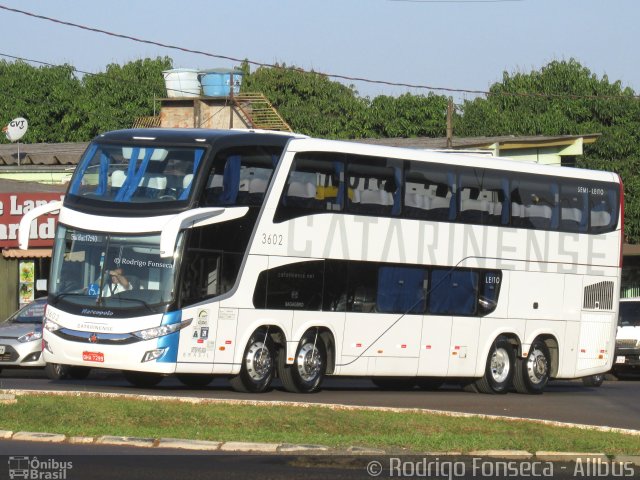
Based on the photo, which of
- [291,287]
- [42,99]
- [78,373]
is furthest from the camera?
[42,99]

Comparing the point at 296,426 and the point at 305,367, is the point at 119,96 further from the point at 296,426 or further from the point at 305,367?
the point at 296,426

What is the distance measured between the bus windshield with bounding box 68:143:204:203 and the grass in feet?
13.3

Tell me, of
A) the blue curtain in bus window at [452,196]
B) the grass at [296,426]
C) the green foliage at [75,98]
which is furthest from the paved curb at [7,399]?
the green foliage at [75,98]

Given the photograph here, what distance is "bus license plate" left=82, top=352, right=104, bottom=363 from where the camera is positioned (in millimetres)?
19453

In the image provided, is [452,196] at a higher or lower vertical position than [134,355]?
higher

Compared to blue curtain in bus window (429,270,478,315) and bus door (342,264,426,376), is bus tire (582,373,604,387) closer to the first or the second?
blue curtain in bus window (429,270,478,315)

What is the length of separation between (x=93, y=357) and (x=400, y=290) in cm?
604

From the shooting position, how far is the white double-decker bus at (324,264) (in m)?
19.7

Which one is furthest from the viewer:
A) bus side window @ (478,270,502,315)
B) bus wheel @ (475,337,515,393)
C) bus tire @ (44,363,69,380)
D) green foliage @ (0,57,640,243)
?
green foliage @ (0,57,640,243)

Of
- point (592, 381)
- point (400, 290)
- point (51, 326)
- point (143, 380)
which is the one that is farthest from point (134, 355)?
point (592, 381)

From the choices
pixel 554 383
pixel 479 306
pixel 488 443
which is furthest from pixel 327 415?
pixel 554 383

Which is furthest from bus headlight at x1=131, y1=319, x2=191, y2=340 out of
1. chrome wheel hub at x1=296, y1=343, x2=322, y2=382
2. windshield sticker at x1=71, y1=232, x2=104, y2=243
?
chrome wheel hub at x1=296, y1=343, x2=322, y2=382

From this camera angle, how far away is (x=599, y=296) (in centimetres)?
2681

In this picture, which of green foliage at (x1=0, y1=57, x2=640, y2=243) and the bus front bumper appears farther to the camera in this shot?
green foliage at (x1=0, y1=57, x2=640, y2=243)
